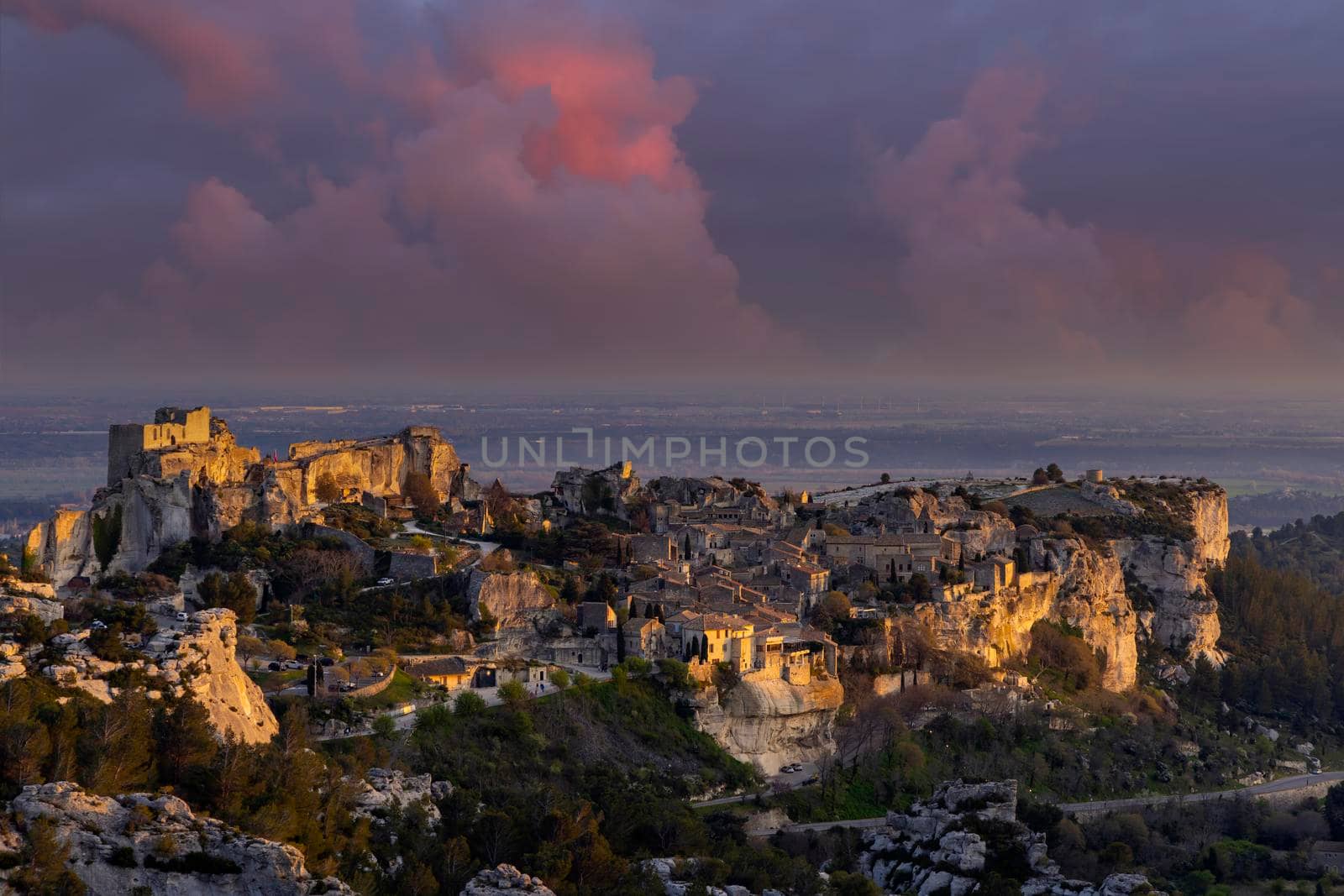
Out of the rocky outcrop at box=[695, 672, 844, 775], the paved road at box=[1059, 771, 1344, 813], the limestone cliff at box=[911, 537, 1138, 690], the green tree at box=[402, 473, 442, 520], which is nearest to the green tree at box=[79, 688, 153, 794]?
the rocky outcrop at box=[695, 672, 844, 775]

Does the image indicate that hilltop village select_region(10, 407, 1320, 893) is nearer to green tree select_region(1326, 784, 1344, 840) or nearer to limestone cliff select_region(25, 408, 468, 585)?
limestone cliff select_region(25, 408, 468, 585)

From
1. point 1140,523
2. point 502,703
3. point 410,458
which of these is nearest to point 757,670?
point 502,703

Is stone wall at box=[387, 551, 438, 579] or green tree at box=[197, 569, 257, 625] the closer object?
green tree at box=[197, 569, 257, 625]

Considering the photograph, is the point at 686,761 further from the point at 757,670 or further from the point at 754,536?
the point at 754,536

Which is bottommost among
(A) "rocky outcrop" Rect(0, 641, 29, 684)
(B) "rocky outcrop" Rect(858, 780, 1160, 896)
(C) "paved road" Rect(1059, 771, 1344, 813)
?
(C) "paved road" Rect(1059, 771, 1344, 813)

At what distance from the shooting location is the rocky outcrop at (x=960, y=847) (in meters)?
32.9

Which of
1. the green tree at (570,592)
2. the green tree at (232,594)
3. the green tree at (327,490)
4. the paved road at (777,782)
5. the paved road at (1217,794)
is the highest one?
the green tree at (327,490)

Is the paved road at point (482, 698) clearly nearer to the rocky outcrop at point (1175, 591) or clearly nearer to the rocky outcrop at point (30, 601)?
the rocky outcrop at point (30, 601)

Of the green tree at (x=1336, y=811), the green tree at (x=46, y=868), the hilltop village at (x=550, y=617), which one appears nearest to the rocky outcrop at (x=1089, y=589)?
the hilltop village at (x=550, y=617)

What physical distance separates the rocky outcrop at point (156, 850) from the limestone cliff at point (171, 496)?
24.7 meters

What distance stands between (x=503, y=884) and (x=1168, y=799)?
28627mm

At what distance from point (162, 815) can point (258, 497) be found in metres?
28.9

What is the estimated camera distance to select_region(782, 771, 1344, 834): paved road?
4016 centimetres

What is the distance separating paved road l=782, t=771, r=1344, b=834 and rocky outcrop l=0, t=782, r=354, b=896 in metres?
19.8
